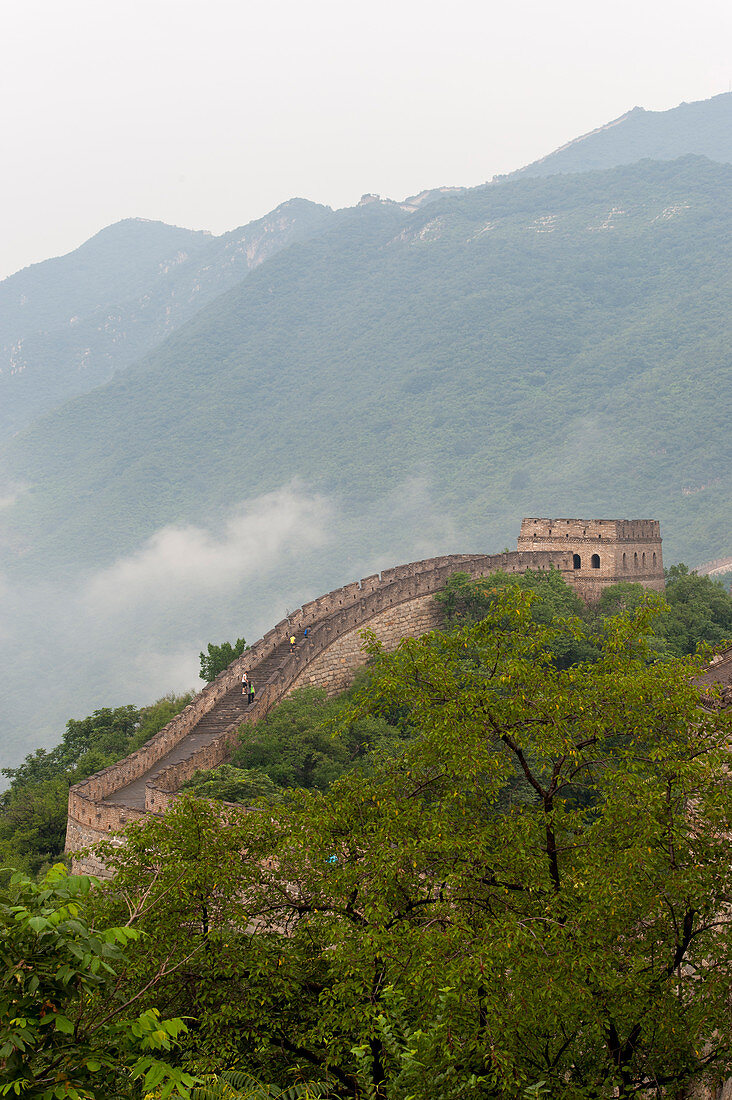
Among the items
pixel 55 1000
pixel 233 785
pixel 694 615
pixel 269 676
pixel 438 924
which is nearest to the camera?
pixel 55 1000

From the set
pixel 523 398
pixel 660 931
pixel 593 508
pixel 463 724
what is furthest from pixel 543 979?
pixel 523 398

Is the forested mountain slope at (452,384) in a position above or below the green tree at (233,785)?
above

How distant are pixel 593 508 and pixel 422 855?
102836mm

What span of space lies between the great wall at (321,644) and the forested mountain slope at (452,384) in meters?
69.4

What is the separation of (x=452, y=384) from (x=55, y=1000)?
139 m

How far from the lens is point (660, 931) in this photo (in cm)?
764

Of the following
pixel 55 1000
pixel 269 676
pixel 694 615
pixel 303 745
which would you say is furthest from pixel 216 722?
pixel 55 1000

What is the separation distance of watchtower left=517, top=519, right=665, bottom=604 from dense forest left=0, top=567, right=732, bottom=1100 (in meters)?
25.3

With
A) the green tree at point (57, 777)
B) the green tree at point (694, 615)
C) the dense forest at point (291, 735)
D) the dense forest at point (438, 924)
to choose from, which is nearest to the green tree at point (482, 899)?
the dense forest at point (438, 924)

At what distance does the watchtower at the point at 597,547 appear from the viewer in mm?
35688

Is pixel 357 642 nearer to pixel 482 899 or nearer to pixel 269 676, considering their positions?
pixel 269 676

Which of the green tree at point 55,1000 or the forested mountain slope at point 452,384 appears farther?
the forested mountain slope at point 452,384

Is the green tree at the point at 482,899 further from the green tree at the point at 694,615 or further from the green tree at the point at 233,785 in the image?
the green tree at the point at 694,615

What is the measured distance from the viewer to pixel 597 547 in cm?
3584
